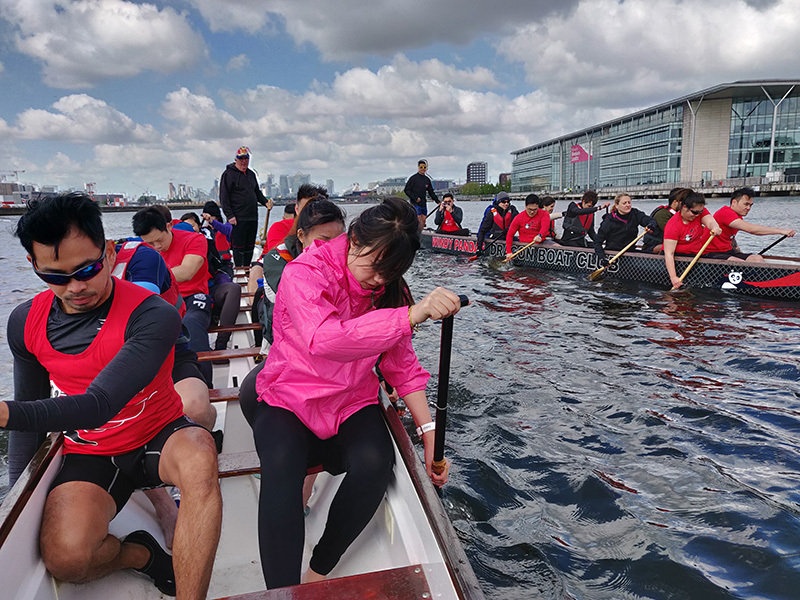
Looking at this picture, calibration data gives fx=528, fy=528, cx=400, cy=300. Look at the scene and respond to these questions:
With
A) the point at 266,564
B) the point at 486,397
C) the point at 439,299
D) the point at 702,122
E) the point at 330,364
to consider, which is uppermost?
the point at 702,122

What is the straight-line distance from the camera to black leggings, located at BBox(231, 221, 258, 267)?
34.8 feet

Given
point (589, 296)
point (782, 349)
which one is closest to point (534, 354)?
point (782, 349)

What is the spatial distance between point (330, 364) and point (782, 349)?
649cm

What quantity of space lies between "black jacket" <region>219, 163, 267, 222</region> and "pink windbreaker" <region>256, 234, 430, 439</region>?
7.79m

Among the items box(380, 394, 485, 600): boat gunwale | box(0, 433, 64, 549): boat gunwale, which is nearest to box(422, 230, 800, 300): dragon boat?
box(380, 394, 485, 600): boat gunwale

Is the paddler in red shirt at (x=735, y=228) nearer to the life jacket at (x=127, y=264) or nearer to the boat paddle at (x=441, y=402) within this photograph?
the boat paddle at (x=441, y=402)

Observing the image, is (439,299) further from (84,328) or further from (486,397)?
(486,397)

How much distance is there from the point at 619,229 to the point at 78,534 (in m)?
12.0

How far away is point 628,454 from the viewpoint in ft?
14.1

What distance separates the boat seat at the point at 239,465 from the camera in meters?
2.68

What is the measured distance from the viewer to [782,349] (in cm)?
650

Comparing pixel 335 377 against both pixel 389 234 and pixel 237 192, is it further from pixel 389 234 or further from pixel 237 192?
pixel 237 192

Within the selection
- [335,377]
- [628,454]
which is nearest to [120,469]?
[335,377]

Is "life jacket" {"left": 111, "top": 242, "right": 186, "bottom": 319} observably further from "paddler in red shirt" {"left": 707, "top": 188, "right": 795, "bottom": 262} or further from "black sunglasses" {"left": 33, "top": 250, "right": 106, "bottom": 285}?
"paddler in red shirt" {"left": 707, "top": 188, "right": 795, "bottom": 262}
